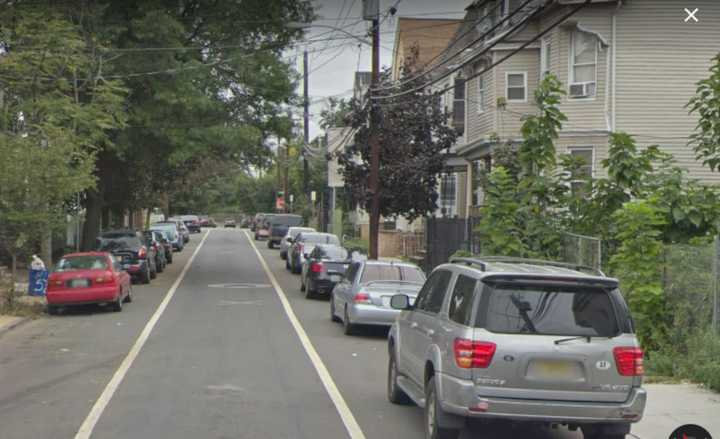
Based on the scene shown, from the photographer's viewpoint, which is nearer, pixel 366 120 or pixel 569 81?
pixel 569 81

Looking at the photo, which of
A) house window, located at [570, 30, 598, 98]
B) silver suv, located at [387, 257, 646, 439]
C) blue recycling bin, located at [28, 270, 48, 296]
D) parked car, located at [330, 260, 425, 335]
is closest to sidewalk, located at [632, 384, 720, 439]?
silver suv, located at [387, 257, 646, 439]

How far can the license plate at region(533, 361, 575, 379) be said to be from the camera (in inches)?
302

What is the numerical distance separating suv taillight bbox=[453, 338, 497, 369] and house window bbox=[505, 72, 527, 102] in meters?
21.2

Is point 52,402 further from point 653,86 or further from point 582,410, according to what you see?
point 653,86

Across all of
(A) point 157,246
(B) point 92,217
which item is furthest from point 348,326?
(B) point 92,217

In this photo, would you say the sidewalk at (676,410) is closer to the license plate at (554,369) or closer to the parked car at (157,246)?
the license plate at (554,369)

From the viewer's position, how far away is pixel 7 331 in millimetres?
17750

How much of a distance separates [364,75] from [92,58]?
40817mm

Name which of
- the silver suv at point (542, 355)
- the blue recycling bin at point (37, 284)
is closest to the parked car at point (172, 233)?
the blue recycling bin at point (37, 284)

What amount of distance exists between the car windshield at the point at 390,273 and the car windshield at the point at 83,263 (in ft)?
22.3

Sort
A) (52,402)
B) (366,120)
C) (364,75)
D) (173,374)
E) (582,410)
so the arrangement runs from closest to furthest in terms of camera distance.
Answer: (582,410), (52,402), (173,374), (366,120), (364,75)

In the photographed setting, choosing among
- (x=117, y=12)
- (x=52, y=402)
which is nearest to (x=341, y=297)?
(x=52, y=402)

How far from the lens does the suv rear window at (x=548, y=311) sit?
7.77m

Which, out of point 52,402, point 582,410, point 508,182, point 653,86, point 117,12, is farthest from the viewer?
point 117,12
